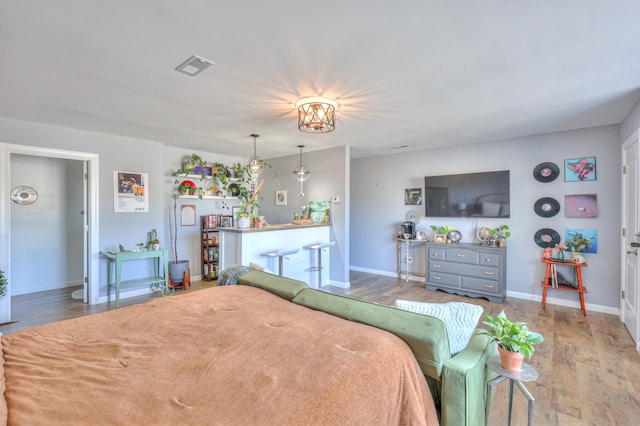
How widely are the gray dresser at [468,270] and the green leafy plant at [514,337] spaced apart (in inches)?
129

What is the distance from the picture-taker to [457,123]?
3.70m

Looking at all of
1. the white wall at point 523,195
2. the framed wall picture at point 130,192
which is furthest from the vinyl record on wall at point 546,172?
the framed wall picture at point 130,192

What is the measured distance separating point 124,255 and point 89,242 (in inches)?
23.2

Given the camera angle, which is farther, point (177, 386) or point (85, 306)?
point (85, 306)

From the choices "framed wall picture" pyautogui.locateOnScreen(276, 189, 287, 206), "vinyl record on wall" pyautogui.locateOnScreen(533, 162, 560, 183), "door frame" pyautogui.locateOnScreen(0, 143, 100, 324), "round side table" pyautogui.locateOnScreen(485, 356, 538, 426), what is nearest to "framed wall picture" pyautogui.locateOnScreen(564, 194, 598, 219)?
"vinyl record on wall" pyautogui.locateOnScreen(533, 162, 560, 183)

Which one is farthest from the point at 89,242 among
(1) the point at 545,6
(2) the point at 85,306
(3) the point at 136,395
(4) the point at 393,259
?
(1) the point at 545,6

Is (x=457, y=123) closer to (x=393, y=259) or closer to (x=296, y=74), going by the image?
(x=296, y=74)

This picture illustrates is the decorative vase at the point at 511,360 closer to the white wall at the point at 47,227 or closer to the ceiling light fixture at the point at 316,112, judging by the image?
the ceiling light fixture at the point at 316,112

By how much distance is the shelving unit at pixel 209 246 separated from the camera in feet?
17.9

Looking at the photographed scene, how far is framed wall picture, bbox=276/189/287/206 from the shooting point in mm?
6134

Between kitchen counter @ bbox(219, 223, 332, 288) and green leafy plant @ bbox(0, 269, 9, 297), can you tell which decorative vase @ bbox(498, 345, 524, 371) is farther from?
green leafy plant @ bbox(0, 269, 9, 297)

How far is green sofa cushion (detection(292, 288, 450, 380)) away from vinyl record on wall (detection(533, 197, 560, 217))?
385cm

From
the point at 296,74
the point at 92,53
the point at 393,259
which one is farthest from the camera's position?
the point at 393,259

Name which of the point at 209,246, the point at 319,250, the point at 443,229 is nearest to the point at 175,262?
the point at 209,246
